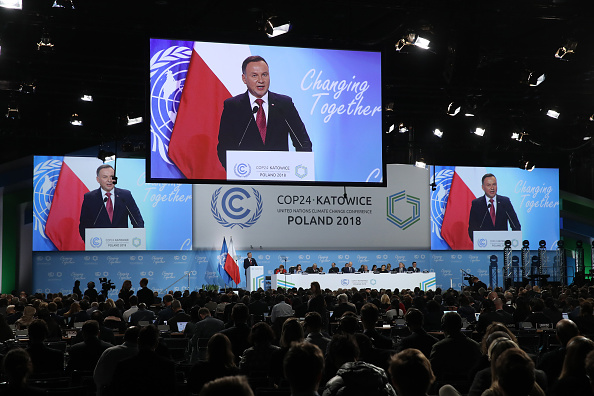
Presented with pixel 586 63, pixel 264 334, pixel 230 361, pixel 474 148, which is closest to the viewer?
pixel 230 361

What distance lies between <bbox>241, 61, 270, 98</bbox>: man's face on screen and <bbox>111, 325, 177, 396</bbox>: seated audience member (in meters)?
7.69

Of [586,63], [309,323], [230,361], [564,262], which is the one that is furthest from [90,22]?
[564,262]

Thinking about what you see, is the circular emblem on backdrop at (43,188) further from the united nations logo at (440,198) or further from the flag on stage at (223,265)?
the united nations logo at (440,198)

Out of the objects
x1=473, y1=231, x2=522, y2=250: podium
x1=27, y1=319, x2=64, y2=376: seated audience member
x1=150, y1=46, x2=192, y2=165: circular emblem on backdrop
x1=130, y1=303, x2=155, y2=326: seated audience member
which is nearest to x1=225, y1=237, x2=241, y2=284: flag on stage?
x1=473, y1=231, x2=522, y2=250: podium

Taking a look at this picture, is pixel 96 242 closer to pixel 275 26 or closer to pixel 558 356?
pixel 275 26

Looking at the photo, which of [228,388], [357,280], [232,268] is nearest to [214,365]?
[228,388]

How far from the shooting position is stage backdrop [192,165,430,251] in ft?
80.1

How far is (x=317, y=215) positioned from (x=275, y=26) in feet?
47.3

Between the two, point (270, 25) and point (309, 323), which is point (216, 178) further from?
point (309, 323)

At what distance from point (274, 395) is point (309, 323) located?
7.23 ft

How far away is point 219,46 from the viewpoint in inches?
448

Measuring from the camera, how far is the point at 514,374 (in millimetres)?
3061

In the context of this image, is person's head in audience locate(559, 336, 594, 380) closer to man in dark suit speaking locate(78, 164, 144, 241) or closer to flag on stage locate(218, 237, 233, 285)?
flag on stage locate(218, 237, 233, 285)

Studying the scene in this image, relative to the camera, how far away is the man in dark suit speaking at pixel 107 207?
2297 cm
